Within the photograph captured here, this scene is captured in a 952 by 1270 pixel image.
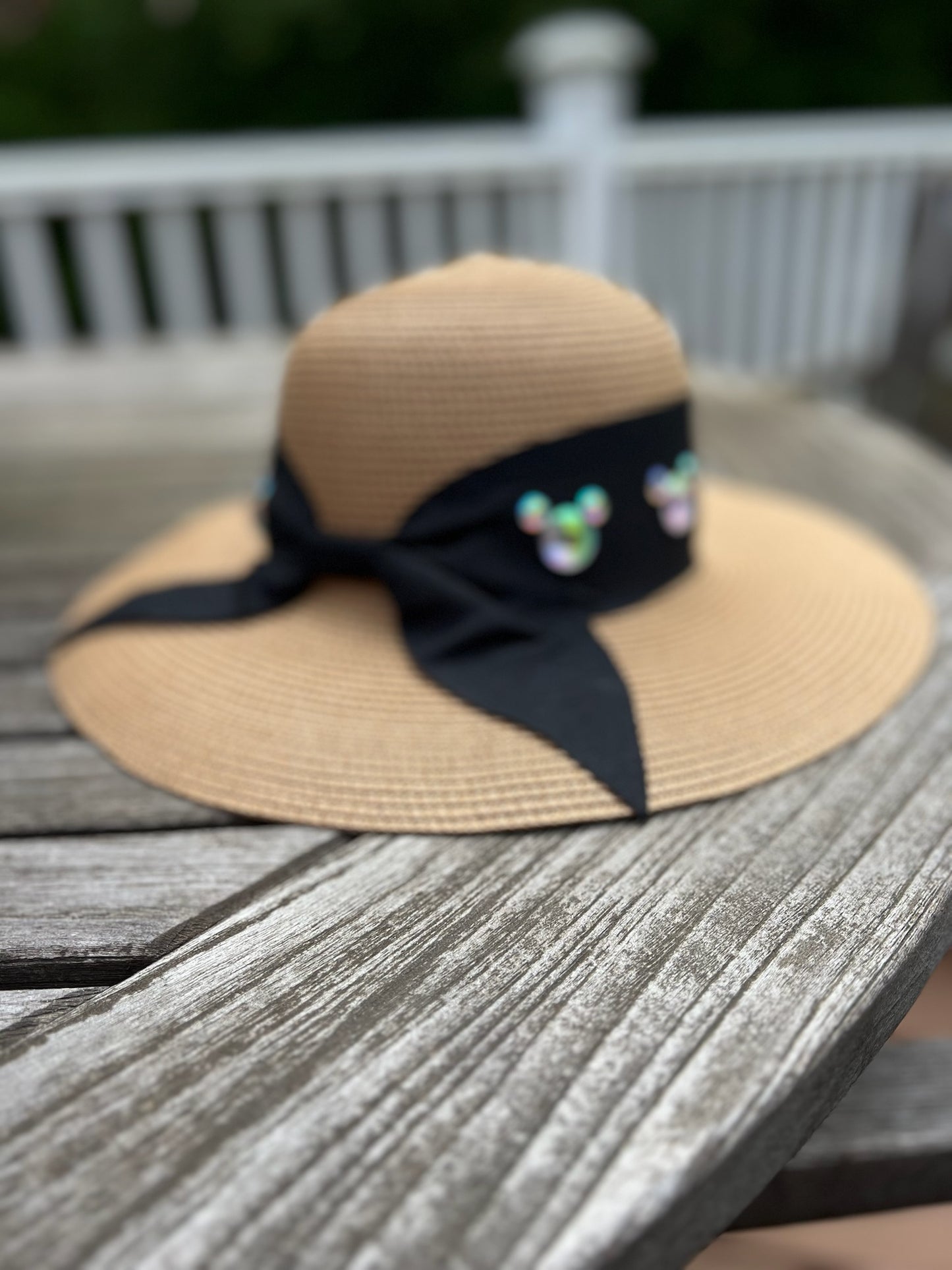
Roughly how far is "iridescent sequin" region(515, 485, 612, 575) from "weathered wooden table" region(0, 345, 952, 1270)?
0.26 meters

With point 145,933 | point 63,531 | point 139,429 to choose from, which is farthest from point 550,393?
point 139,429

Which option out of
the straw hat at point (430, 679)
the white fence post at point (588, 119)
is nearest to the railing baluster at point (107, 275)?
the white fence post at point (588, 119)

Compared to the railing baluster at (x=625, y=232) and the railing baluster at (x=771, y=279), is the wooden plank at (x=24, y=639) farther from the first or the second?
the railing baluster at (x=771, y=279)

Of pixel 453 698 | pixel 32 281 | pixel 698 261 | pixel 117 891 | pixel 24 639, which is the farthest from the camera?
pixel 698 261

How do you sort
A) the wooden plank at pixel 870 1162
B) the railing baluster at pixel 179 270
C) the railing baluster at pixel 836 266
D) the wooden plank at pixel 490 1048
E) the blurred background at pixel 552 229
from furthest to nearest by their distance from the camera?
the railing baluster at pixel 836 266 → the railing baluster at pixel 179 270 → the blurred background at pixel 552 229 → the wooden plank at pixel 870 1162 → the wooden plank at pixel 490 1048

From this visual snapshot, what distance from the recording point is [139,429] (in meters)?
1.95

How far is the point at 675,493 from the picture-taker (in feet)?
2.94

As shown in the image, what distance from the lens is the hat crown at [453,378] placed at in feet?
2.69

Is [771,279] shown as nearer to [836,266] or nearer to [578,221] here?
[836,266]

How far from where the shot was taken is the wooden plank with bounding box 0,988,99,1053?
0.54 metres

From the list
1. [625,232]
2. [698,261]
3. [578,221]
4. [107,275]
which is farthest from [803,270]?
[107,275]

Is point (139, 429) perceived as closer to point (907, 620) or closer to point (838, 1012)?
point (907, 620)

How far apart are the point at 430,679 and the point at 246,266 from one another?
2.39m

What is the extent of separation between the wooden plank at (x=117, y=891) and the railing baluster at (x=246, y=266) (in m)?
2.39
